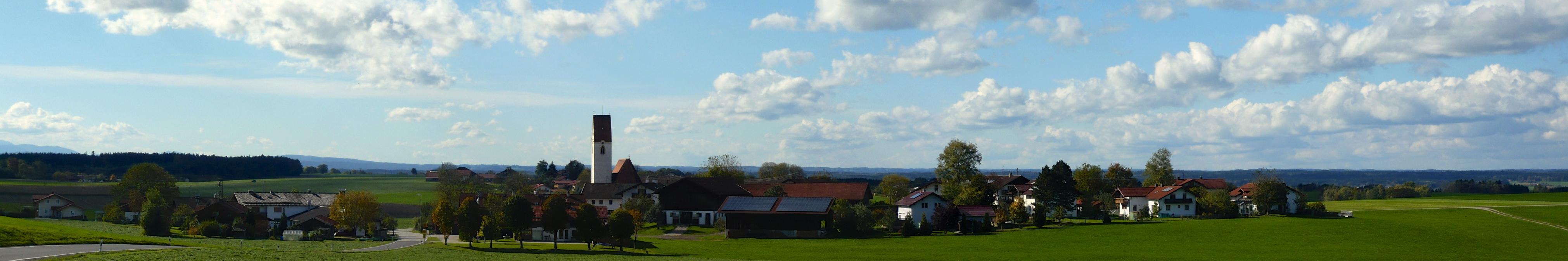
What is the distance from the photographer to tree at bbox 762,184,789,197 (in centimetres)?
9725

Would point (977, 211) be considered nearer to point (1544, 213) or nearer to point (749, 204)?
point (749, 204)

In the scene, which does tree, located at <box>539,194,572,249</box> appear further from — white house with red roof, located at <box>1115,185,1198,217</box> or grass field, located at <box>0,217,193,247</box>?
white house with red roof, located at <box>1115,185,1198,217</box>

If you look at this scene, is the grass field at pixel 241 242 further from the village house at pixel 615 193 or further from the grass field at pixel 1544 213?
the grass field at pixel 1544 213

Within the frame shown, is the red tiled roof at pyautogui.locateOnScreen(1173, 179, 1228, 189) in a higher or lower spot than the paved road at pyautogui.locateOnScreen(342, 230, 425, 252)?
higher

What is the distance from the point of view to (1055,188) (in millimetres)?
85062

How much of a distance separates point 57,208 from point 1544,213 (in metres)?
155

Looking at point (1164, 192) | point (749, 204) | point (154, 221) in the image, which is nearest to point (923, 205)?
point (749, 204)

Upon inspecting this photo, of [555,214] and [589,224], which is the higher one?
→ [555,214]

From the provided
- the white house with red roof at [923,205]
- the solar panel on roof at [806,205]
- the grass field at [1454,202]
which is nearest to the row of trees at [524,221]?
the solar panel on roof at [806,205]

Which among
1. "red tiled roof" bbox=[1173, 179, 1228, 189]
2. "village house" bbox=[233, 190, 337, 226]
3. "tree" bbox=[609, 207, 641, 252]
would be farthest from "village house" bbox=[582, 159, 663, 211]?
"red tiled roof" bbox=[1173, 179, 1228, 189]

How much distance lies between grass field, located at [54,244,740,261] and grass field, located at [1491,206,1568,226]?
242 feet

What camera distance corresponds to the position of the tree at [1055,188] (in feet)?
279

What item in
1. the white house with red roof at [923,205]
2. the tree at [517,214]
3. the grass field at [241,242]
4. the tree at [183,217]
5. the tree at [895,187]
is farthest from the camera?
the tree at [895,187]

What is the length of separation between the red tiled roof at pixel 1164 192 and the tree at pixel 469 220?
2542 inches
